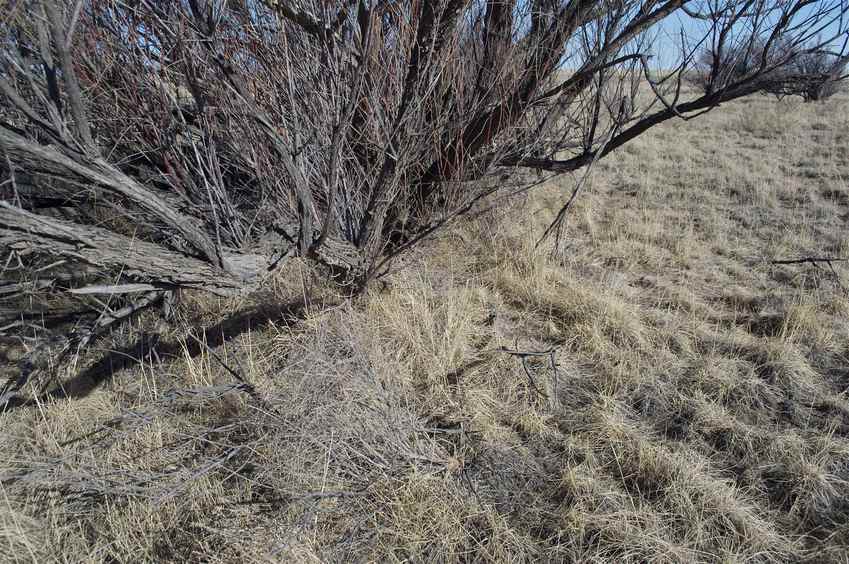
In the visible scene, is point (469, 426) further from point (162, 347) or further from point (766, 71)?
point (766, 71)

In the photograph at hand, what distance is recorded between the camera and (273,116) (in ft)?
7.00

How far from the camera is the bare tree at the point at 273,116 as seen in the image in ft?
4.98

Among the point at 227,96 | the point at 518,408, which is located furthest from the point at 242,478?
the point at 227,96

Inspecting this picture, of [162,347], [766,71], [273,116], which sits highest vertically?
[766,71]

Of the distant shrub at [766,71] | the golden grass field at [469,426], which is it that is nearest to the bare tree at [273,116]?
the distant shrub at [766,71]

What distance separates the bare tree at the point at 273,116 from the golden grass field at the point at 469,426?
1.49 ft

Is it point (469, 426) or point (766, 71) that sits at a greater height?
point (766, 71)

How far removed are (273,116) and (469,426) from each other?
176 centimetres

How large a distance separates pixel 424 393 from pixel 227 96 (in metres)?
1.66

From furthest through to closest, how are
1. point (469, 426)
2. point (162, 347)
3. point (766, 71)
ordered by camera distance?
point (162, 347)
point (766, 71)
point (469, 426)

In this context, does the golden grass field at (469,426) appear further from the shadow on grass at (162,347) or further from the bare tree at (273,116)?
the bare tree at (273,116)

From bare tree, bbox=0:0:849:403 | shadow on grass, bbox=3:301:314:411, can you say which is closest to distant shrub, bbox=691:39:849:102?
bare tree, bbox=0:0:849:403

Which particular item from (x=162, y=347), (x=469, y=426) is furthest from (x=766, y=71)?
(x=162, y=347)

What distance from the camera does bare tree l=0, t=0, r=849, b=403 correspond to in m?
1.52
